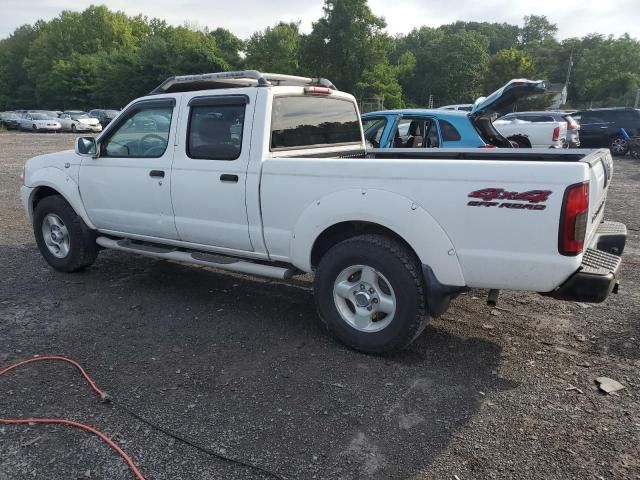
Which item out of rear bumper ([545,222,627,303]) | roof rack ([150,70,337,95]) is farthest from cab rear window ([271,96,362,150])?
rear bumper ([545,222,627,303])

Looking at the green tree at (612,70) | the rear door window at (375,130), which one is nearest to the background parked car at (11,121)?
the rear door window at (375,130)

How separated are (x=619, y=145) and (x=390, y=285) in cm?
1926

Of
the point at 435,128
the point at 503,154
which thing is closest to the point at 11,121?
the point at 435,128

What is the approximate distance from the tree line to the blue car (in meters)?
34.1

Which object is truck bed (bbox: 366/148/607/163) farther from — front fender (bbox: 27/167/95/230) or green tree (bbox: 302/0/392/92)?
green tree (bbox: 302/0/392/92)

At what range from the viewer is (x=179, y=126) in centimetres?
471

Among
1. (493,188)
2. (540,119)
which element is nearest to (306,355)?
(493,188)

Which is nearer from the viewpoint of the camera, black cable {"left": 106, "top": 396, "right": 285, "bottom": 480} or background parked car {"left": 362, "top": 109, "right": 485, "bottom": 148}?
black cable {"left": 106, "top": 396, "right": 285, "bottom": 480}

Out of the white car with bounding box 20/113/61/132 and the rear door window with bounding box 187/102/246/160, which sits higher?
the rear door window with bounding box 187/102/246/160

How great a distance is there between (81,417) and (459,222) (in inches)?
102

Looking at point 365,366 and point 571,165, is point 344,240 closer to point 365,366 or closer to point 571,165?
point 365,366

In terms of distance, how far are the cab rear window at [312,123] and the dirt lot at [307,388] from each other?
1522 millimetres

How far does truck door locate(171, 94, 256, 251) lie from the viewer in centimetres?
427

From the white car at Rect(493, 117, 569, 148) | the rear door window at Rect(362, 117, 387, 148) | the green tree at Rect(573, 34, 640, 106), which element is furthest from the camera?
the green tree at Rect(573, 34, 640, 106)
